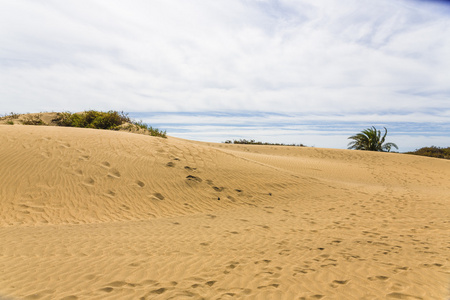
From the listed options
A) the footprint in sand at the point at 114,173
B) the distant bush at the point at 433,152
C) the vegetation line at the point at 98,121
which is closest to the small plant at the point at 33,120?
the vegetation line at the point at 98,121

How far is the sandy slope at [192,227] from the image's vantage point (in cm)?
376

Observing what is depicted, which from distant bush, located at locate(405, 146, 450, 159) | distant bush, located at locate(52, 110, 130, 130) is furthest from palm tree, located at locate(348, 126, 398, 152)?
distant bush, located at locate(52, 110, 130, 130)

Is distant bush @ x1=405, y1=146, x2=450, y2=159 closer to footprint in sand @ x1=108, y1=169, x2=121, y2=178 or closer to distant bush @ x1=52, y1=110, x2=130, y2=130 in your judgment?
distant bush @ x1=52, y1=110, x2=130, y2=130

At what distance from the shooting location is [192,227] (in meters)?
6.84

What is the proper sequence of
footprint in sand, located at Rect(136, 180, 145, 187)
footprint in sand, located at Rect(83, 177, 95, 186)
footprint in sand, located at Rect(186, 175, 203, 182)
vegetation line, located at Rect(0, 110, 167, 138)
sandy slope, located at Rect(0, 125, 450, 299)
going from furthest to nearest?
vegetation line, located at Rect(0, 110, 167, 138)
footprint in sand, located at Rect(186, 175, 203, 182)
footprint in sand, located at Rect(136, 180, 145, 187)
footprint in sand, located at Rect(83, 177, 95, 186)
sandy slope, located at Rect(0, 125, 450, 299)

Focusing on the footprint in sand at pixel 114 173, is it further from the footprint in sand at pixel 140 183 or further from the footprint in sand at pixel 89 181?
the footprint in sand at pixel 140 183

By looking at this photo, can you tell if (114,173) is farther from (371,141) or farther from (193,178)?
(371,141)

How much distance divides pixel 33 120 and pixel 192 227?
65.2ft

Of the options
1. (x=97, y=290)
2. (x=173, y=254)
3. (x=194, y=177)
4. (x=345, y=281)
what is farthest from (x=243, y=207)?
(x=97, y=290)

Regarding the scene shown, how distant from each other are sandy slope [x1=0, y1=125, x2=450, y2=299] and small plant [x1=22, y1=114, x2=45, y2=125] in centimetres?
928

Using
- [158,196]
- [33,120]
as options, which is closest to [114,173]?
[158,196]

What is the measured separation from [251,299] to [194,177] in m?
7.30

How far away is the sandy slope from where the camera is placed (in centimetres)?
376

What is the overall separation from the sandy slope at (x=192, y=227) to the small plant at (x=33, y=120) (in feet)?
30.5
